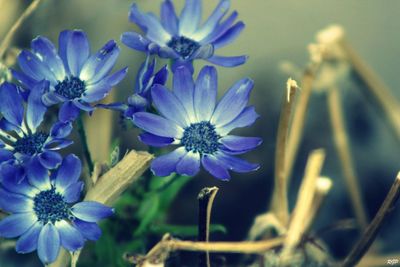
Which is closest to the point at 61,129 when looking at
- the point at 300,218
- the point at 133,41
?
the point at 133,41

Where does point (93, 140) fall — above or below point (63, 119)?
above

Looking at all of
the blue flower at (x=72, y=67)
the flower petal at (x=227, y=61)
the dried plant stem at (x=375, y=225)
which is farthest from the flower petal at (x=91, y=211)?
the dried plant stem at (x=375, y=225)

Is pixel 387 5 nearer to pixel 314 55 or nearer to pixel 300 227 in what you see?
pixel 314 55

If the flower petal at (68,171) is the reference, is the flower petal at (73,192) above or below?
below

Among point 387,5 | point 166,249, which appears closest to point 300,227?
point 166,249

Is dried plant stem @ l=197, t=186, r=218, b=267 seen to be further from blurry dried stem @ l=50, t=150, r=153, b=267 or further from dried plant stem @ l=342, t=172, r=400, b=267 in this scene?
dried plant stem @ l=342, t=172, r=400, b=267

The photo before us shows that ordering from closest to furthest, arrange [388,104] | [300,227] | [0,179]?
[0,179] < [300,227] < [388,104]

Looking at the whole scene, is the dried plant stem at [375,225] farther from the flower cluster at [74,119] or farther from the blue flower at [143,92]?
the blue flower at [143,92]
